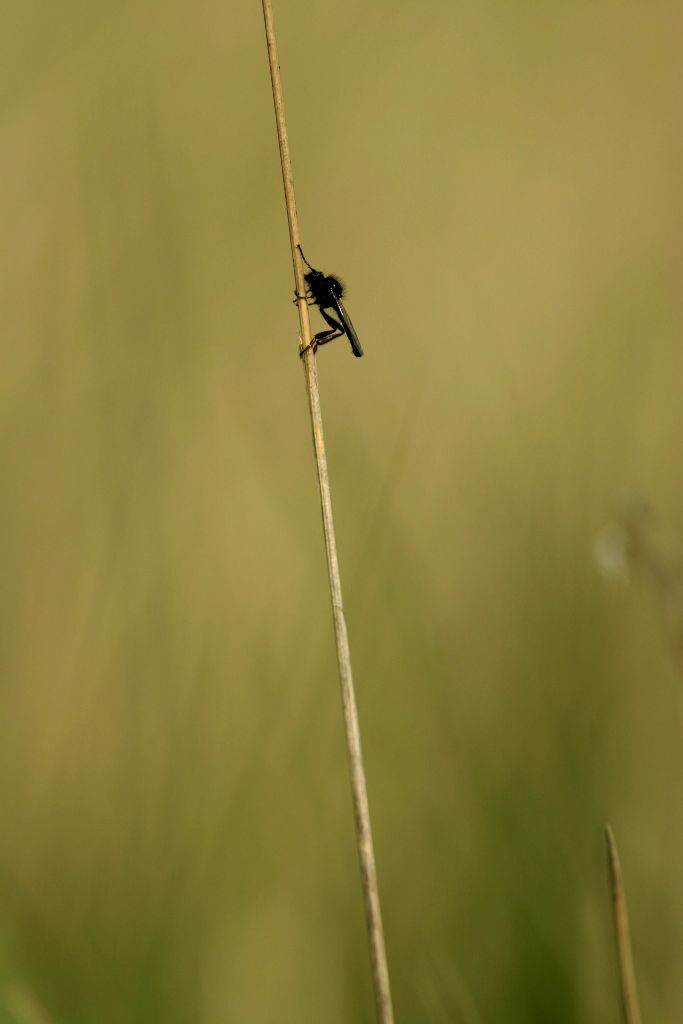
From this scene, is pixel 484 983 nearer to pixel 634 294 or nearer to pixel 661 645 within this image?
pixel 661 645

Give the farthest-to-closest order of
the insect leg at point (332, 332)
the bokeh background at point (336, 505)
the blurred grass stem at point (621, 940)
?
the insect leg at point (332, 332) → the bokeh background at point (336, 505) → the blurred grass stem at point (621, 940)

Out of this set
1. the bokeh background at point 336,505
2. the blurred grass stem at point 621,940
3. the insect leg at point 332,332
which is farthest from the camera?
the insect leg at point 332,332

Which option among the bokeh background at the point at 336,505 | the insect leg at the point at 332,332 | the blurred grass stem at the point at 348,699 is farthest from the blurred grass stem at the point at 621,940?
the insect leg at the point at 332,332

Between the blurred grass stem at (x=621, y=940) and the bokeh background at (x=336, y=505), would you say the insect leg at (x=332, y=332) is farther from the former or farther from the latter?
the blurred grass stem at (x=621, y=940)

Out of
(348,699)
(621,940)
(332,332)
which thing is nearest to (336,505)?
(332,332)

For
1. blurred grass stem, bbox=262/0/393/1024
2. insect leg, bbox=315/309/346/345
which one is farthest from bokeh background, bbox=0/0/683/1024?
blurred grass stem, bbox=262/0/393/1024

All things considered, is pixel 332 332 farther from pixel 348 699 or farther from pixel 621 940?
pixel 621 940

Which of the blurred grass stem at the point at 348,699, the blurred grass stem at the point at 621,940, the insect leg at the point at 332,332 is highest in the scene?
the insect leg at the point at 332,332

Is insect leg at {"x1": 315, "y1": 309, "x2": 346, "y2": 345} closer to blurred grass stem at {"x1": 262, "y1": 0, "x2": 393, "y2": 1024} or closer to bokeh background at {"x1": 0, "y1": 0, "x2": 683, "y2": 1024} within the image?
bokeh background at {"x1": 0, "y1": 0, "x2": 683, "y2": 1024}
